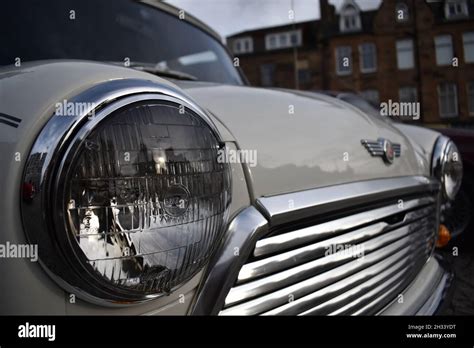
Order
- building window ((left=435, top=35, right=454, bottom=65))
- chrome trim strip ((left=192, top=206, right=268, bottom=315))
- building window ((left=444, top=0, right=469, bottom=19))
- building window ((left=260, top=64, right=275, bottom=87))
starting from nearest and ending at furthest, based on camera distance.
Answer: chrome trim strip ((left=192, top=206, right=268, bottom=315)), building window ((left=444, top=0, right=469, bottom=19)), building window ((left=435, top=35, right=454, bottom=65)), building window ((left=260, top=64, right=275, bottom=87))

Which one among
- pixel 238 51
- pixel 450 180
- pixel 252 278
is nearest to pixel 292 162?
pixel 252 278

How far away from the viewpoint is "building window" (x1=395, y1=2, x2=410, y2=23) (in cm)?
179

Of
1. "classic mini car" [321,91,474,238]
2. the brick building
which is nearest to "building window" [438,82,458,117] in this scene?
the brick building

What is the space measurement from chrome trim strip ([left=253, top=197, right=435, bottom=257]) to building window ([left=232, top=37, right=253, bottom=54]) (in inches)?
42.9

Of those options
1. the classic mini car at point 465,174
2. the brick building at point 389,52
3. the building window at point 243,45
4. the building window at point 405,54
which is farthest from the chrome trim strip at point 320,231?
the classic mini car at point 465,174

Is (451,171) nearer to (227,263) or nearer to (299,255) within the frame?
(299,255)

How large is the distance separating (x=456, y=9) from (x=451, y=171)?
736mm

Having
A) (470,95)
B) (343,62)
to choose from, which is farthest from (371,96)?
(470,95)

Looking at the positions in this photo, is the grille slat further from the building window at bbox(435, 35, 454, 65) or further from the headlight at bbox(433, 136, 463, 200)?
the building window at bbox(435, 35, 454, 65)

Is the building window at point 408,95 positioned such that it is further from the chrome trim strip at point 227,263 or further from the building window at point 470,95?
the chrome trim strip at point 227,263

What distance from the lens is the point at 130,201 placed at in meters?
0.73

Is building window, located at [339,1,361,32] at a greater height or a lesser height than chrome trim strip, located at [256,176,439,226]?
greater
